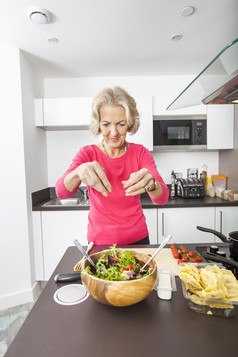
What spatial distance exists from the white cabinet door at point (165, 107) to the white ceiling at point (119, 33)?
1.31ft

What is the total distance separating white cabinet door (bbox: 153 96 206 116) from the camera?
7.95 feet

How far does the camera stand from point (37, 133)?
2.46m

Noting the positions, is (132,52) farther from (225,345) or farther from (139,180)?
(225,345)

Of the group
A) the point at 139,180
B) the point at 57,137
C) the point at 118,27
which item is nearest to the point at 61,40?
the point at 118,27

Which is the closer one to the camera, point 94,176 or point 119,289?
point 119,289

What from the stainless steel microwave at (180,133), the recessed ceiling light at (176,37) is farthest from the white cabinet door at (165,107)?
the recessed ceiling light at (176,37)

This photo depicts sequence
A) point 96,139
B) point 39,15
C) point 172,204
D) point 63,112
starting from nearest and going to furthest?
point 39,15
point 172,204
point 63,112
point 96,139

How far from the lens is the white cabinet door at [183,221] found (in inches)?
87.7

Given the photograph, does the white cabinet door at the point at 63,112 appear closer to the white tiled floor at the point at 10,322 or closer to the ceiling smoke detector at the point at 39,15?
the ceiling smoke detector at the point at 39,15

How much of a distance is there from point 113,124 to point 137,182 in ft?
1.48

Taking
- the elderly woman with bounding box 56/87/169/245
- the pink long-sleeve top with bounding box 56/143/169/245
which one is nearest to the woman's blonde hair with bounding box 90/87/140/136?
the elderly woman with bounding box 56/87/169/245

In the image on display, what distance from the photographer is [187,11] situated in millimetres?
1552

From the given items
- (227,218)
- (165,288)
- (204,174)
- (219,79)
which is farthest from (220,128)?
(165,288)

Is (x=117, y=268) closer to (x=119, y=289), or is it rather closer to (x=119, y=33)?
(x=119, y=289)
